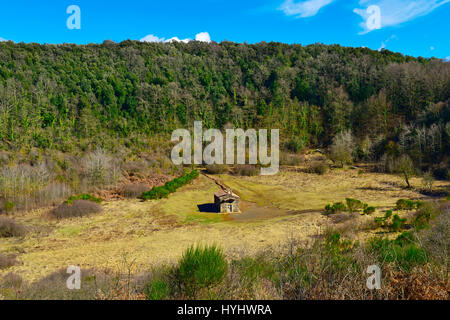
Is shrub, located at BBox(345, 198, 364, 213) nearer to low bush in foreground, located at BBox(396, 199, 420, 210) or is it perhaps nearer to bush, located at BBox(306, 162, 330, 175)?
low bush in foreground, located at BBox(396, 199, 420, 210)

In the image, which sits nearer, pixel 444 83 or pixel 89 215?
pixel 89 215

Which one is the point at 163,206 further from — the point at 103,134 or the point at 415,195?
the point at 103,134

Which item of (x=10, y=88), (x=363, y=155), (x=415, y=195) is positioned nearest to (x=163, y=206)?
(x=415, y=195)

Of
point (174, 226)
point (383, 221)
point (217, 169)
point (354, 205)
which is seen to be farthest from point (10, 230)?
point (217, 169)

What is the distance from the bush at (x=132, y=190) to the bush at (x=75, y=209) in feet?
16.0

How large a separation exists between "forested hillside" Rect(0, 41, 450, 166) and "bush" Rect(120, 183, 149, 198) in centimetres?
1340

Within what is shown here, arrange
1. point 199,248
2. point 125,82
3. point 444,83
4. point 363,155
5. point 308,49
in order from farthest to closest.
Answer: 1. point 308,49
2. point 125,82
3. point 444,83
4. point 363,155
5. point 199,248

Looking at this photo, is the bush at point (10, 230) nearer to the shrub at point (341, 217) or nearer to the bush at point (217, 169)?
the shrub at point (341, 217)

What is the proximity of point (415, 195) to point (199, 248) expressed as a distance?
25.7 m

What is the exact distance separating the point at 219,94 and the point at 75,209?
3977 cm

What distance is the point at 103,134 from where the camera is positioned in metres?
43.8

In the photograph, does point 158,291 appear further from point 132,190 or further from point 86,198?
point 132,190

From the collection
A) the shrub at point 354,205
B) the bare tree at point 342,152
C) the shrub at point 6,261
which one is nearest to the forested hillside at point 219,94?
the bare tree at point 342,152

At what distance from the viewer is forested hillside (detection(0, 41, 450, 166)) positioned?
40.4 meters
